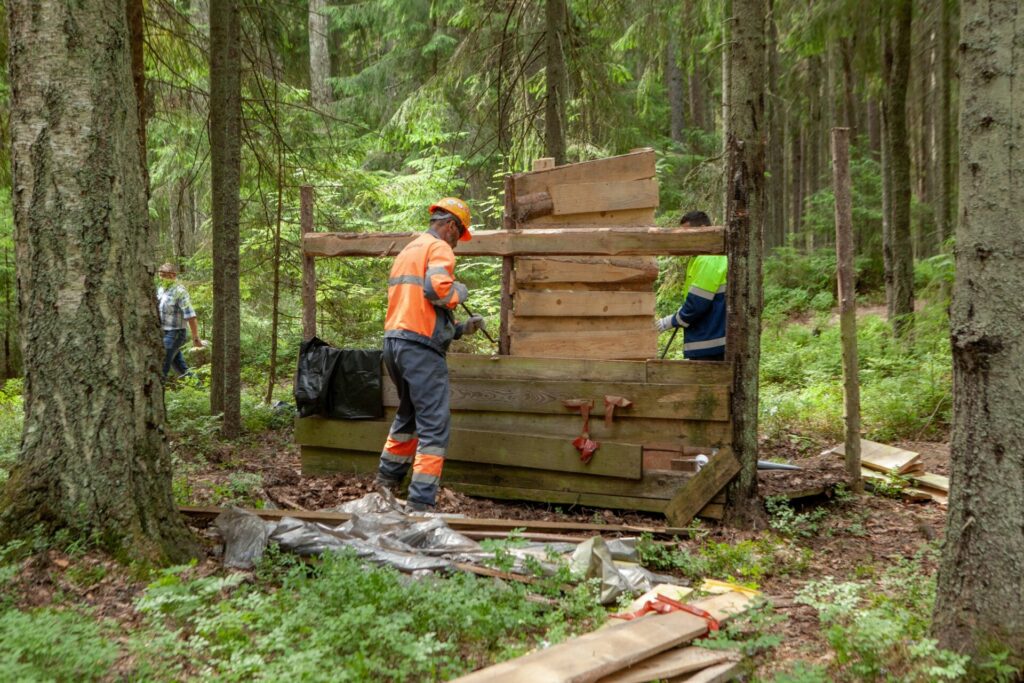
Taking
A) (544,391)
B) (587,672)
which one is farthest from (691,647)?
(544,391)

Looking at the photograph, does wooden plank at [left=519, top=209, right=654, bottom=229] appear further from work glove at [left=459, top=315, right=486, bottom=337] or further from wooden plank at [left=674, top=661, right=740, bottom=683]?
wooden plank at [left=674, top=661, right=740, bottom=683]

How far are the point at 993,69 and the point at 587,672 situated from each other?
3072 millimetres

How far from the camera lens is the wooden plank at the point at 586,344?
22.9ft

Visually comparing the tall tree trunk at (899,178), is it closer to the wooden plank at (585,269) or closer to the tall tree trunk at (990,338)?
the wooden plank at (585,269)

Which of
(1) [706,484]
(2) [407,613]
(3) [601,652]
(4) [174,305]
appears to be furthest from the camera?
(4) [174,305]

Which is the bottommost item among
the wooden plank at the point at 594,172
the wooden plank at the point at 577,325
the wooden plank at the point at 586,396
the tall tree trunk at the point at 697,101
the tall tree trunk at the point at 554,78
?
the wooden plank at the point at 586,396

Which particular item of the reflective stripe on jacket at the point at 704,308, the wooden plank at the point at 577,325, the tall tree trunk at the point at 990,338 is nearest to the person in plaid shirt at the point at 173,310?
the wooden plank at the point at 577,325

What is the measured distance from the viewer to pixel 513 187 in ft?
23.2

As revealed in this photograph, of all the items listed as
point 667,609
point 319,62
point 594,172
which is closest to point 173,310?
point 594,172

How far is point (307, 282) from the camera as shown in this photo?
293 inches

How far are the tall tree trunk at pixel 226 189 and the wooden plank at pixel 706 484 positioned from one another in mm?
5292

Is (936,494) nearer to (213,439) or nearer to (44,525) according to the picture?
(44,525)

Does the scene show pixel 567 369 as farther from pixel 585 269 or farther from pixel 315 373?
pixel 315 373

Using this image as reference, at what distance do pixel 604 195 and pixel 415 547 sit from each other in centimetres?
348
